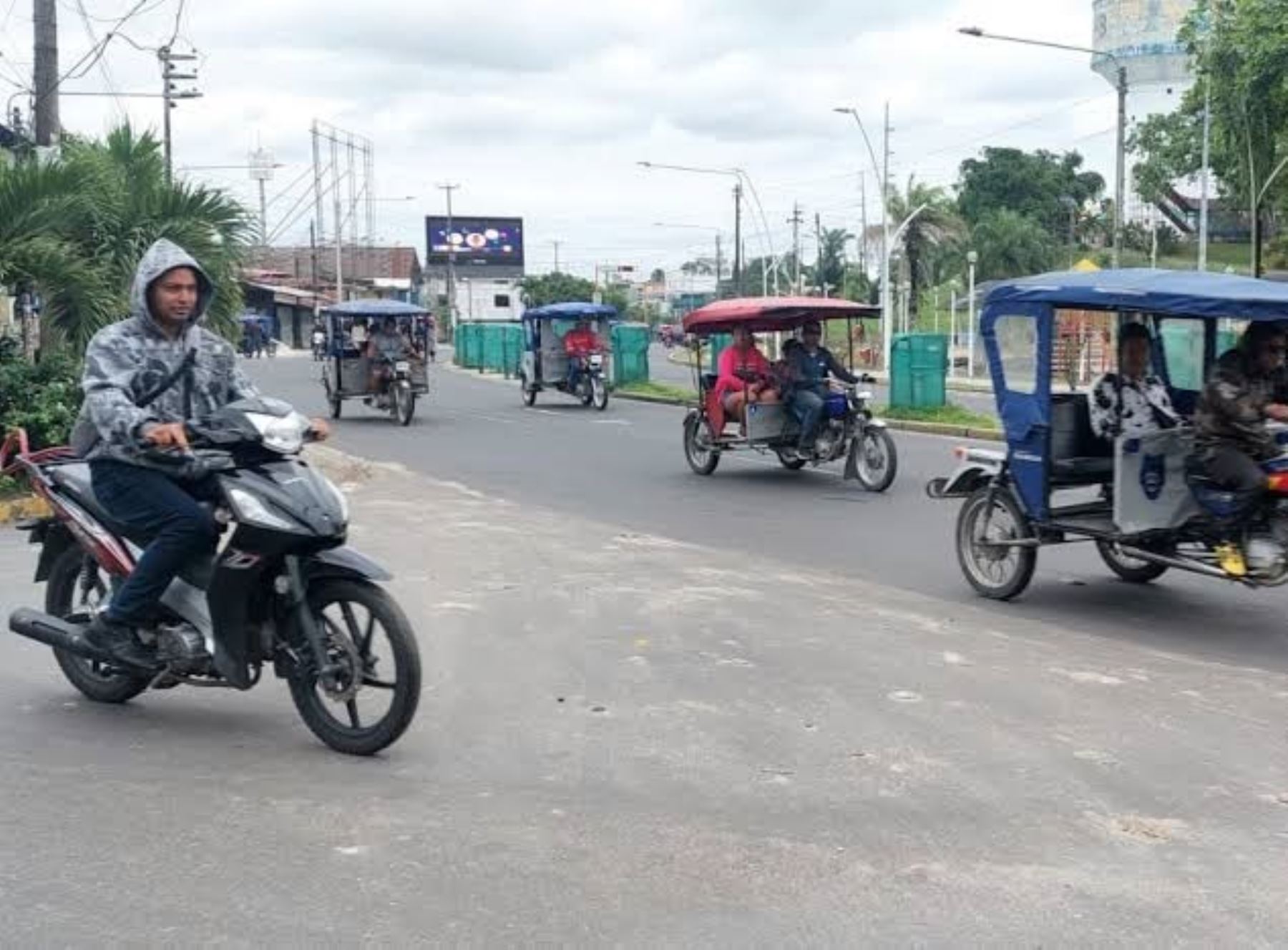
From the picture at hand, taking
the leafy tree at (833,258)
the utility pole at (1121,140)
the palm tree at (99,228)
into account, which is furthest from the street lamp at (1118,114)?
the leafy tree at (833,258)

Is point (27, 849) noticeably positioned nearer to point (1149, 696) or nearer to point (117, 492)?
point (117, 492)

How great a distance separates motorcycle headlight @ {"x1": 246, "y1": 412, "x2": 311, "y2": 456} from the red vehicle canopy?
1041 cm

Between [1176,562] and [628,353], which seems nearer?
[1176,562]

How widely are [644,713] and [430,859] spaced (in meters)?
1.80

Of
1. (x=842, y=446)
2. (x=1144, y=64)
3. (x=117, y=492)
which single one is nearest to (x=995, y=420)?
(x=842, y=446)

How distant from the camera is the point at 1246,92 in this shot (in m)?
37.0

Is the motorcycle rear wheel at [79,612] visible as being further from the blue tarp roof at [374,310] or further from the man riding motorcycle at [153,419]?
the blue tarp roof at [374,310]

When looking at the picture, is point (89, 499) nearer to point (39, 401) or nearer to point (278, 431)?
point (278, 431)

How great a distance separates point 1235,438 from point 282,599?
5.25m

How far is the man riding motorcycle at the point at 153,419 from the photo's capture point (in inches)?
207

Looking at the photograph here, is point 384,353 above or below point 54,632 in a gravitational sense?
above

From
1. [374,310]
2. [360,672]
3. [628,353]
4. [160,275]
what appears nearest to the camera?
[360,672]

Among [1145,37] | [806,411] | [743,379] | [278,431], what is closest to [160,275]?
[278,431]

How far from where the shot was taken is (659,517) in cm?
1294
